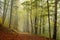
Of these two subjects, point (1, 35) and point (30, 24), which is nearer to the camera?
point (1, 35)

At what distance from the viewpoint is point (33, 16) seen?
3936mm

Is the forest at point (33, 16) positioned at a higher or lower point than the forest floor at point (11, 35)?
higher

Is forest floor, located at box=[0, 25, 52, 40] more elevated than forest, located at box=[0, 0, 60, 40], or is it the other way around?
forest, located at box=[0, 0, 60, 40]

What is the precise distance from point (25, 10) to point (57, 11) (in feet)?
3.11

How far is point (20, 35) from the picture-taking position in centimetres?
355

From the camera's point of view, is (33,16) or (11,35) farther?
(33,16)

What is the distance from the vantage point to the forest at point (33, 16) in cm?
362

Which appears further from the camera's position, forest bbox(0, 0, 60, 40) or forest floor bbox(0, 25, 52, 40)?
forest bbox(0, 0, 60, 40)

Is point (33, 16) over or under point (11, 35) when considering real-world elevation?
over

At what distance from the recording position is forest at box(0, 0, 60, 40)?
362 centimetres

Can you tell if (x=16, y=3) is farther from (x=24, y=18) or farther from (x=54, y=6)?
(x=54, y=6)

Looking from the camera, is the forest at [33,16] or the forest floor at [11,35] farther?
the forest at [33,16]

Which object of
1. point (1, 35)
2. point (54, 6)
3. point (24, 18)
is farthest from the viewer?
point (54, 6)

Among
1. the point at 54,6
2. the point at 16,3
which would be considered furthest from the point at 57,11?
the point at 16,3
